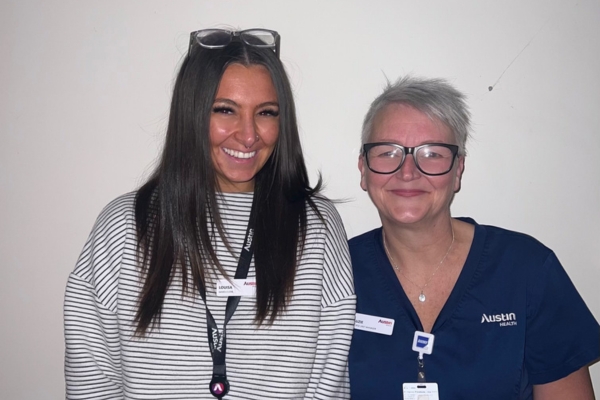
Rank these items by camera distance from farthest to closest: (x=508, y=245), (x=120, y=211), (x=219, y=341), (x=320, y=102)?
(x=320, y=102) < (x=508, y=245) < (x=120, y=211) < (x=219, y=341)

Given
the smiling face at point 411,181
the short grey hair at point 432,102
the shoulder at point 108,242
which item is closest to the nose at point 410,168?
the smiling face at point 411,181

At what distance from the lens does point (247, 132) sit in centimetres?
155

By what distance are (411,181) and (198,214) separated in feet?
2.16

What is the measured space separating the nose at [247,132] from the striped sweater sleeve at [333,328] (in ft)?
1.20

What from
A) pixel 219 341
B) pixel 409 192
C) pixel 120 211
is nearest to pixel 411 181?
pixel 409 192

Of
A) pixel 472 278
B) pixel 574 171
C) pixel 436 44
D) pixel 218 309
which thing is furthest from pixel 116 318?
pixel 574 171

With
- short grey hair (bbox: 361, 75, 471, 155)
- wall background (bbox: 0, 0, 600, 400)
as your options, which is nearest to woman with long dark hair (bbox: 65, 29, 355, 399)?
short grey hair (bbox: 361, 75, 471, 155)

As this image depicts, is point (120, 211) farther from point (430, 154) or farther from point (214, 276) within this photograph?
point (430, 154)

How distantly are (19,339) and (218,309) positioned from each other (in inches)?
49.9

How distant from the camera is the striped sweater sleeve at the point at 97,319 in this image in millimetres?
1554

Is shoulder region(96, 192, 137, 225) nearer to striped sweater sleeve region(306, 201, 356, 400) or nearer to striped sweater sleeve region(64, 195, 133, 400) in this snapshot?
striped sweater sleeve region(64, 195, 133, 400)

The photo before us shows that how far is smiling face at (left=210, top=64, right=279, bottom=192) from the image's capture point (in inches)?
61.2

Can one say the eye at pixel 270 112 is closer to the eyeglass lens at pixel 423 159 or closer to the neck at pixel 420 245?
the eyeglass lens at pixel 423 159

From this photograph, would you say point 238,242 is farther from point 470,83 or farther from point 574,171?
point 574,171
